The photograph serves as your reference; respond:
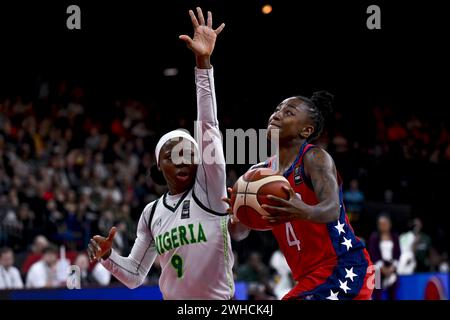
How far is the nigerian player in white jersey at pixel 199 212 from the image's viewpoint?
547 centimetres

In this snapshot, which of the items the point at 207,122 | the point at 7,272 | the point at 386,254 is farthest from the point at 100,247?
the point at 386,254

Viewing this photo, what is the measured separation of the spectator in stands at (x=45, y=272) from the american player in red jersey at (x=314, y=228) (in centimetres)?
709

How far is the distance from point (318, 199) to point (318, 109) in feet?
3.10

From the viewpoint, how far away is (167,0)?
12.5m

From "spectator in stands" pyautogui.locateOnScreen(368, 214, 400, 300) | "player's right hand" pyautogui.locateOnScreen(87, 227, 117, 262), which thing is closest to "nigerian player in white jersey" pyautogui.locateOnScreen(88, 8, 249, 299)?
"player's right hand" pyautogui.locateOnScreen(87, 227, 117, 262)

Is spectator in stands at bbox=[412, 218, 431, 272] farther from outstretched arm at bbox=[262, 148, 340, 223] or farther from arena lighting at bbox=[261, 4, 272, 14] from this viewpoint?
outstretched arm at bbox=[262, 148, 340, 223]

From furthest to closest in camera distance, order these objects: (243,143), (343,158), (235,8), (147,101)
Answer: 1. (147,101)
2. (343,158)
3. (235,8)
4. (243,143)

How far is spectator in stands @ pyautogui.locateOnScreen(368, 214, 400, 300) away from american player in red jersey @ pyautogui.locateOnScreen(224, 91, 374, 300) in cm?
727

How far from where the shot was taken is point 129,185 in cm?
1565

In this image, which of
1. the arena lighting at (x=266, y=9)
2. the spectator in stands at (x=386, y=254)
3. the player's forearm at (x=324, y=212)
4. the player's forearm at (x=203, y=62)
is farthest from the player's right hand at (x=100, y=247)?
the arena lighting at (x=266, y=9)

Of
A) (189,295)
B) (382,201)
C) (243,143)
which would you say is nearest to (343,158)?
(382,201)
